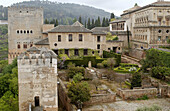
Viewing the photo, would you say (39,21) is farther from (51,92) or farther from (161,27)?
(51,92)

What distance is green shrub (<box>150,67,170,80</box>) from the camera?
75.1 feet

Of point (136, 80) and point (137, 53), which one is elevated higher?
point (137, 53)

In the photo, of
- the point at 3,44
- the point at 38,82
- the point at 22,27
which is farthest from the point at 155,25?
the point at 3,44

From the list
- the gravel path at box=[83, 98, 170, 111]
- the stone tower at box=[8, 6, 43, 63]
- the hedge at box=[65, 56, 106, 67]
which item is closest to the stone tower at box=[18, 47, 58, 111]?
the gravel path at box=[83, 98, 170, 111]

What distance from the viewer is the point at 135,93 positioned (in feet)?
64.7

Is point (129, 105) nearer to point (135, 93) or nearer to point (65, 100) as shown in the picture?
point (135, 93)

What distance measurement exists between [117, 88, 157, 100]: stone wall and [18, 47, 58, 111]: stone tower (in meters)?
9.39

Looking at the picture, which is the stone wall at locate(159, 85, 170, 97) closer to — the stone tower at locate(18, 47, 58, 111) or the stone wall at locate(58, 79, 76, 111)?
the stone wall at locate(58, 79, 76, 111)

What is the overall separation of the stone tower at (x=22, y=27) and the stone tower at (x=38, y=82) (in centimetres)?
3162

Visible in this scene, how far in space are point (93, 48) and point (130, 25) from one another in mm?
18605

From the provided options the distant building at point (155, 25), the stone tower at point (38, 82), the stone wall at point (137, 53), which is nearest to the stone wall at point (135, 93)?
the stone tower at point (38, 82)

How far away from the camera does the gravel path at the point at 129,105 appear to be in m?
17.1

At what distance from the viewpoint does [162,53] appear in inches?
1142

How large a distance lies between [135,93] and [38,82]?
457 inches
